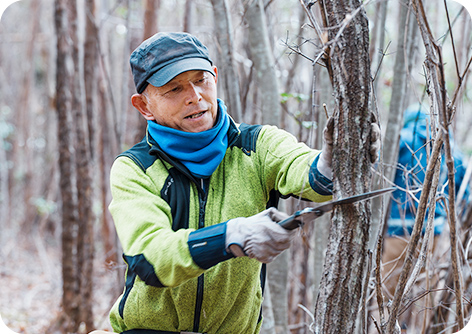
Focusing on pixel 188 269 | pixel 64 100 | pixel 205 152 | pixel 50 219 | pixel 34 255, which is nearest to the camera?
pixel 188 269

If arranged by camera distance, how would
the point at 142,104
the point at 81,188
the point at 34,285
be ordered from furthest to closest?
the point at 34,285 → the point at 81,188 → the point at 142,104

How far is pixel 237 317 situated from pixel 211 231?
0.54 metres

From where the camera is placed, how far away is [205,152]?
157cm

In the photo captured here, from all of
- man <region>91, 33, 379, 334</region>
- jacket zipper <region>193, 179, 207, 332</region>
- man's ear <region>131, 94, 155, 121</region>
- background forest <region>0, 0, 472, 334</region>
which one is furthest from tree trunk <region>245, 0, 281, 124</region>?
jacket zipper <region>193, 179, 207, 332</region>

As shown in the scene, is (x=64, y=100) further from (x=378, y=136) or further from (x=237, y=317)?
(x=378, y=136)

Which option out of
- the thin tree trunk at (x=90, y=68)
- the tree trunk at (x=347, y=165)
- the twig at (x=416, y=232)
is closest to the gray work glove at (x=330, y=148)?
the tree trunk at (x=347, y=165)

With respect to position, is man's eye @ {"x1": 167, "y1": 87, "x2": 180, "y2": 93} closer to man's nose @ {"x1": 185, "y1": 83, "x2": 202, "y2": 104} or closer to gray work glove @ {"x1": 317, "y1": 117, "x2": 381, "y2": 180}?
man's nose @ {"x1": 185, "y1": 83, "x2": 202, "y2": 104}

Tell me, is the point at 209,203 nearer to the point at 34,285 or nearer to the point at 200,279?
the point at 200,279

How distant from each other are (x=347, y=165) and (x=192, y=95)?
24.5 inches

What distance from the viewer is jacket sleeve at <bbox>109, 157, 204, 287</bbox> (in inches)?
49.9

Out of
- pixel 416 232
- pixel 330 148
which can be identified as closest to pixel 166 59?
pixel 330 148

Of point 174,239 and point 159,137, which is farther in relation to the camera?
point 159,137

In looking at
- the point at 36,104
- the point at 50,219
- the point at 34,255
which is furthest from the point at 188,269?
the point at 36,104

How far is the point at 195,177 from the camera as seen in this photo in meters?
1.58
